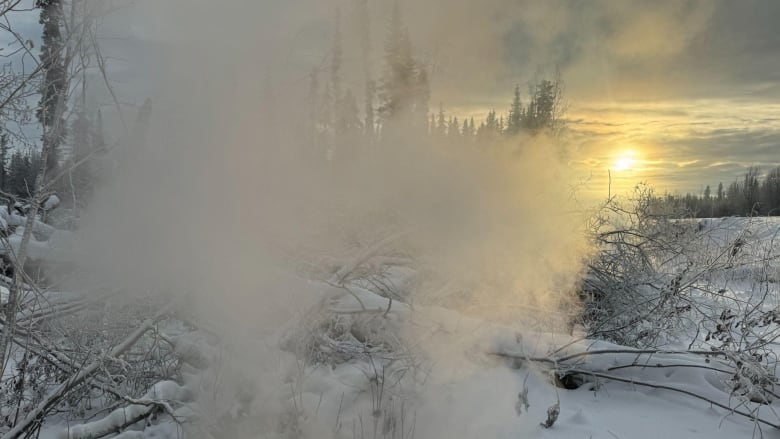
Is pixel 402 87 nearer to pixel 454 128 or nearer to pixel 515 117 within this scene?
pixel 454 128

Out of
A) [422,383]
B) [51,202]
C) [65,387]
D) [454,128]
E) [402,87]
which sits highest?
[402,87]

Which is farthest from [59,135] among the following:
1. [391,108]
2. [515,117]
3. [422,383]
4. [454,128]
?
[515,117]

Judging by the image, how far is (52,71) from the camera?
6.89 feet

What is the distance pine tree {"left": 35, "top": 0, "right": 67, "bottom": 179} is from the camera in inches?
76.9

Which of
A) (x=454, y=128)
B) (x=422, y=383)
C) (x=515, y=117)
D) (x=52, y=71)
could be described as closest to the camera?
(x=52, y=71)

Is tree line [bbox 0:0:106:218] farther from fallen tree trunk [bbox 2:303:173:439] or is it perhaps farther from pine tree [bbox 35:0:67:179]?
fallen tree trunk [bbox 2:303:173:439]

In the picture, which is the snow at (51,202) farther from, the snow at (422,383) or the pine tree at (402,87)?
the pine tree at (402,87)

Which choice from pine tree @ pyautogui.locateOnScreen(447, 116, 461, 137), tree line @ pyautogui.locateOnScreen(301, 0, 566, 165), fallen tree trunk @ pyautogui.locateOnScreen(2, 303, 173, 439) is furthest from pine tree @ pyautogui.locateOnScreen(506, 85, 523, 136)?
fallen tree trunk @ pyautogui.locateOnScreen(2, 303, 173, 439)

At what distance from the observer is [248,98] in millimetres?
1526

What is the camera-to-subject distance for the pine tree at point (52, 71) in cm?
195

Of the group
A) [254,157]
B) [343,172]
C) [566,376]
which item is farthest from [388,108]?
[566,376]

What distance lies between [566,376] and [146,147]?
323cm

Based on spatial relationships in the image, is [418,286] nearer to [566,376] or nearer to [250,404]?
[566,376]

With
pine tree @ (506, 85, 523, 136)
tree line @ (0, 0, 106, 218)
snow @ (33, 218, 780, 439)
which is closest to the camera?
tree line @ (0, 0, 106, 218)
